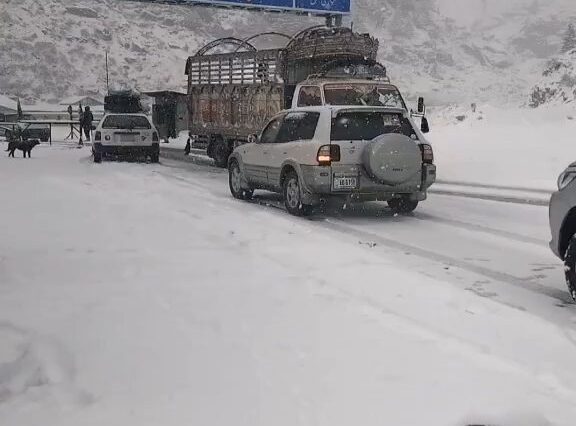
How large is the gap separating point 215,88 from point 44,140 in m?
19.8

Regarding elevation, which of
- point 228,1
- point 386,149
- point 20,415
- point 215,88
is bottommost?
point 20,415

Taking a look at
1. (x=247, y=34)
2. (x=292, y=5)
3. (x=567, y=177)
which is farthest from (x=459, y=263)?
(x=247, y=34)

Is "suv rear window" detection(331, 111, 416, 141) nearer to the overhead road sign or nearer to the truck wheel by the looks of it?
the truck wheel

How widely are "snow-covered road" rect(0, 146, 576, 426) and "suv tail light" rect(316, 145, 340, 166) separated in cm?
108

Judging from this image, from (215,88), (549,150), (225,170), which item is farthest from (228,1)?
(549,150)

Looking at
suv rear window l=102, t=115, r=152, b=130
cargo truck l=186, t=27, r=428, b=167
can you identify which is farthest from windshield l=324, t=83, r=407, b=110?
suv rear window l=102, t=115, r=152, b=130

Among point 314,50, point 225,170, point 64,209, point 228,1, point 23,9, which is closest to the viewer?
point 64,209

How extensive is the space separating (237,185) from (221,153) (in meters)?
7.80

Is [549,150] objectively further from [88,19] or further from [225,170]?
[88,19]

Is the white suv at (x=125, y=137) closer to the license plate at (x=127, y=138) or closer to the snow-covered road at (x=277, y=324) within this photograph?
the license plate at (x=127, y=138)

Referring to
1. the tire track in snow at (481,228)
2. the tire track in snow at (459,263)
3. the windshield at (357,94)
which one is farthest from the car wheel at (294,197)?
the windshield at (357,94)

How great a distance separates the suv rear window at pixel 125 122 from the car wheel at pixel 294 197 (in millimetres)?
10080

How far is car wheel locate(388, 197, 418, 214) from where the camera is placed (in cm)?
1070

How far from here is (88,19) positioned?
375 ft
